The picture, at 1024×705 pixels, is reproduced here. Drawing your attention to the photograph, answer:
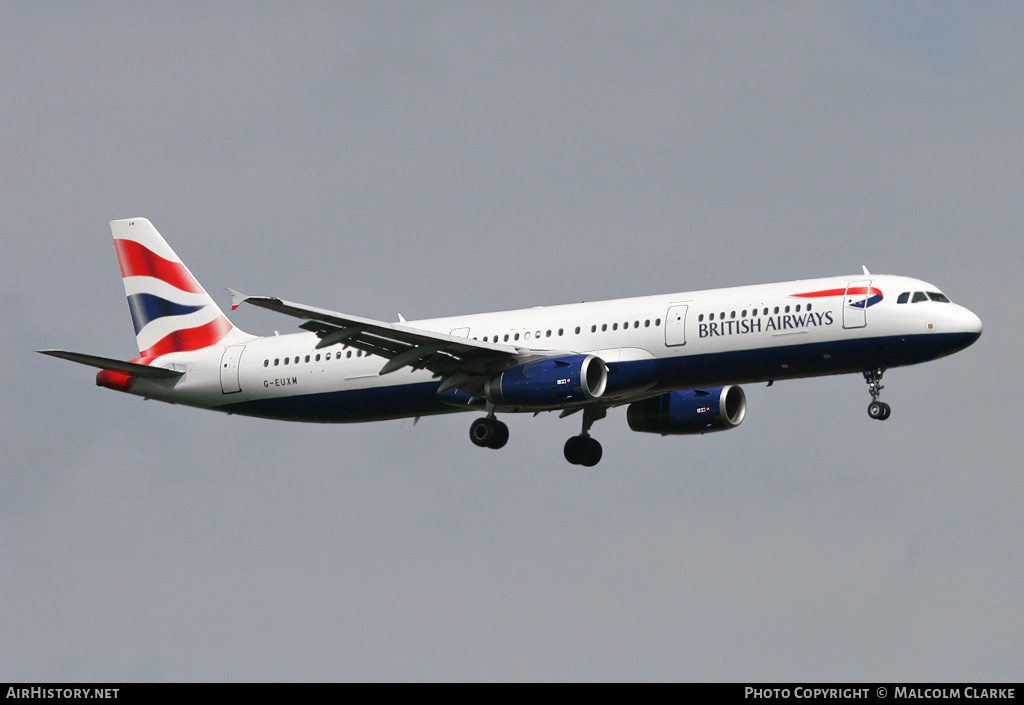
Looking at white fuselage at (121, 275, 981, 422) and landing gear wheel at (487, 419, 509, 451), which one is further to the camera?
landing gear wheel at (487, 419, 509, 451)

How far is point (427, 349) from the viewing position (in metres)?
54.1

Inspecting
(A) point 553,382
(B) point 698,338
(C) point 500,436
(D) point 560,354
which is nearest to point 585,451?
(C) point 500,436

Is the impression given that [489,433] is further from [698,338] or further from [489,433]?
[698,338]

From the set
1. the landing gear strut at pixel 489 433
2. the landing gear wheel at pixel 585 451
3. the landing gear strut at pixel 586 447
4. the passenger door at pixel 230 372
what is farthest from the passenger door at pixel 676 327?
the passenger door at pixel 230 372

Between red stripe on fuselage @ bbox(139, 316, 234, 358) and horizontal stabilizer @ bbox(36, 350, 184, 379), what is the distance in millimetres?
1554

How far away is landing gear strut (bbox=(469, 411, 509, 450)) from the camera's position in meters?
56.4

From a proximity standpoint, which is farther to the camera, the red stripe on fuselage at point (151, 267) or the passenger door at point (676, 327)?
the red stripe on fuselage at point (151, 267)

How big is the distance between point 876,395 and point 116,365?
2544cm

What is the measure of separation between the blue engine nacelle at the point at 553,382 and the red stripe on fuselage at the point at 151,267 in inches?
612

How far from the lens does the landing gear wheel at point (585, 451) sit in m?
60.3

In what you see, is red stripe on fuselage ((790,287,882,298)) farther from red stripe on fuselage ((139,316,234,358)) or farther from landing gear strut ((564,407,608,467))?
red stripe on fuselage ((139,316,234,358))

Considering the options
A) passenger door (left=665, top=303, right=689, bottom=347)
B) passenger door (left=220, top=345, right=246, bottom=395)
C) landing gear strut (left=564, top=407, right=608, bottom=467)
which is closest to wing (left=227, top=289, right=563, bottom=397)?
passenger door (left=665, top=303, right=689, bottom=347)

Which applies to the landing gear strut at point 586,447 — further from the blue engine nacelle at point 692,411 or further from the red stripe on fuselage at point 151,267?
the red stripe on fuselage at point 151,267

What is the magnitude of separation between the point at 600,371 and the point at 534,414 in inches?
183
